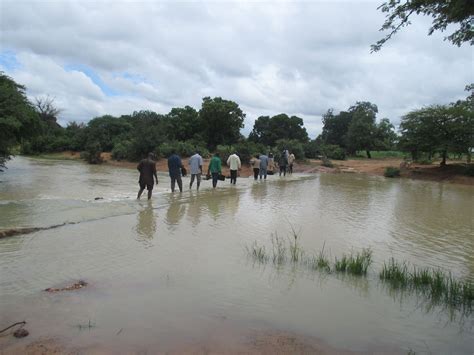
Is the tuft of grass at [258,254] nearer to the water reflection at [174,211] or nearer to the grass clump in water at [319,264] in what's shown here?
the grass clump in water at [319,264]

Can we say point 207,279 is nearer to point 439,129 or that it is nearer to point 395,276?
point 395,276

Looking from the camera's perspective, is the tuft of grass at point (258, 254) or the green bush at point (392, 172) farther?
the green bush at point (392, 172)

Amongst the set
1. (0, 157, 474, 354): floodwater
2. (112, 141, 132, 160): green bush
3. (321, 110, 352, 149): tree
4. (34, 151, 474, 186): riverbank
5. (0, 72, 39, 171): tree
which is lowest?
(0, 157, 474, 354): floodwater

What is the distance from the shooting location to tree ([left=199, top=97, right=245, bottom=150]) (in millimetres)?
50156

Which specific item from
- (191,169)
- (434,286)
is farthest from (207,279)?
(191,169)

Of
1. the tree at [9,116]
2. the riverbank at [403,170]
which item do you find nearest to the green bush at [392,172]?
the riverbank at [403,170]

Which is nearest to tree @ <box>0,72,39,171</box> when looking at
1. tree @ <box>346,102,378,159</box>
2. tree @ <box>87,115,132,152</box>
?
tree @ <box>87,115,132,152</box>

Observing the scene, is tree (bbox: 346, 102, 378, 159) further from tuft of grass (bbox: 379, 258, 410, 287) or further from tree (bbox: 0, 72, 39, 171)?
tuft of grass (bbox: 379, 258, 410, 287)

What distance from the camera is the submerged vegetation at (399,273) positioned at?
5.25 meters

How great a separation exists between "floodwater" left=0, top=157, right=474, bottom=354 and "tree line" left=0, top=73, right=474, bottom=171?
1217 cm

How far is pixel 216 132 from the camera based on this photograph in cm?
5200

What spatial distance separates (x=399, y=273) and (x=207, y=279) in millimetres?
2842

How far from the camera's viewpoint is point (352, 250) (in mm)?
7746

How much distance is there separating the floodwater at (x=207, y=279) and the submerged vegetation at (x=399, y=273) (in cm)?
19
